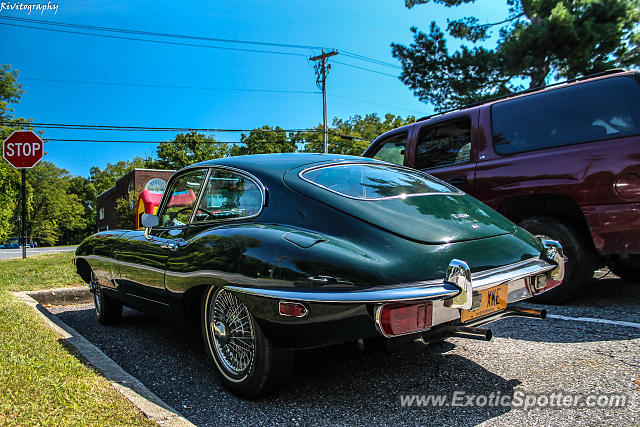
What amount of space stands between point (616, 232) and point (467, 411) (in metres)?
2.31

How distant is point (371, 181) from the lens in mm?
2811

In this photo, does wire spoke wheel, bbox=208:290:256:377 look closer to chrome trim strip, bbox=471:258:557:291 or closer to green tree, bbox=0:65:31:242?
chrome trim strip, bbox=471:258:557:291

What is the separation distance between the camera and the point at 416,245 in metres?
2.19

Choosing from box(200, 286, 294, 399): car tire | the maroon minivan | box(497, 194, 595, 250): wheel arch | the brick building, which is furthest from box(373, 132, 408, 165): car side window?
the brick building

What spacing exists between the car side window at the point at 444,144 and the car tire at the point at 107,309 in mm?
3620

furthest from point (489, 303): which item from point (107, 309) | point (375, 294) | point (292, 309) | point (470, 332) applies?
point (107, 309)

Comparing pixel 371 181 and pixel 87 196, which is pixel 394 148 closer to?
pixel 371 181

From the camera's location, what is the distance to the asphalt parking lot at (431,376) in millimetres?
2154

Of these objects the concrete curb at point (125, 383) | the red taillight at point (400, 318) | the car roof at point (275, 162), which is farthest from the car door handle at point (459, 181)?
the concrete curb at point (125, 383)

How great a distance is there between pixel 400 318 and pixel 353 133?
5019 centimetres

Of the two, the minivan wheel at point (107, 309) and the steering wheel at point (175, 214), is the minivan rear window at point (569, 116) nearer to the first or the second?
the steering wheel at point (175, 214)

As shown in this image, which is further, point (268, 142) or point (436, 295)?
point (268, 142)

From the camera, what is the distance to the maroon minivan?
354 cm

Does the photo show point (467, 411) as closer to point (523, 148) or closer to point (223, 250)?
point (223, 250)
